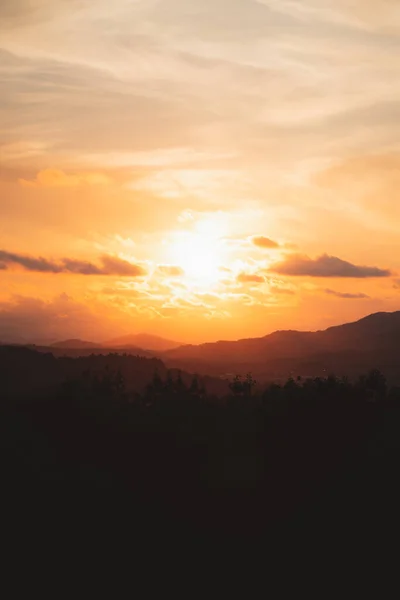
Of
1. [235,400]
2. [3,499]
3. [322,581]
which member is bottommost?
[322,581]

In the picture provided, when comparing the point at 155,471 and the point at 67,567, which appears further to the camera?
the point at 155,471

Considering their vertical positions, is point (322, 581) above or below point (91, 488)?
below

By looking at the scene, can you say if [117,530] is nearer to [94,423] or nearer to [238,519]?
[238,519]

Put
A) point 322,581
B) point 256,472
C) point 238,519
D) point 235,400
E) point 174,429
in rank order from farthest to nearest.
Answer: point 235,400
point 174,429
point 256,472
point 238,519
point 322,581

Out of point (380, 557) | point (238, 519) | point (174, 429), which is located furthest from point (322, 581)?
point (174, 429)

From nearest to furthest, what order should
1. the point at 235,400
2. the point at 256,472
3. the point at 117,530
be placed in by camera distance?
the point at 117,530
the point at 256,472
the point at 235,400

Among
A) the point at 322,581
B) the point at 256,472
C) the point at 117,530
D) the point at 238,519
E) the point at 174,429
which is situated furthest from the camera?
the point at 174,429

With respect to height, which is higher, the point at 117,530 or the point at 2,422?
the point at 2,422

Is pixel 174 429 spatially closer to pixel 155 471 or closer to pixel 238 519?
pixel 155 471

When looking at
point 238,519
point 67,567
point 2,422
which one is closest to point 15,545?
point 67,567

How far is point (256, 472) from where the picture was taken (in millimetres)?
67438

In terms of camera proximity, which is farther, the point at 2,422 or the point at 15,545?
the point at 2,422

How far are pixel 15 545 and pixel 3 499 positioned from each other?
6389 millimetres

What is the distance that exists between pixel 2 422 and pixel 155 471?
2175 centimetres
